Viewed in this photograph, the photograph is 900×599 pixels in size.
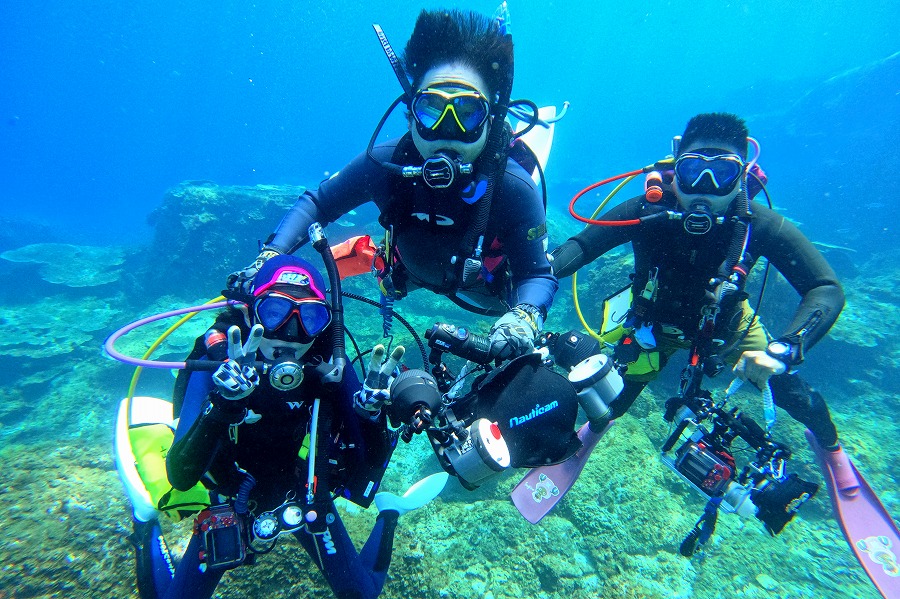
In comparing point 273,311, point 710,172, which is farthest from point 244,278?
point 710,172

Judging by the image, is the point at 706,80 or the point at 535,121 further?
the point at 706,80

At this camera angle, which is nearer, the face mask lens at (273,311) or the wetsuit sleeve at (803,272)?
the face mask lens at (273,311)

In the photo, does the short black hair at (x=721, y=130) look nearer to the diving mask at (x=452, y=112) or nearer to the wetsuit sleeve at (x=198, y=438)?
the diving mask at (x=452, y=112)

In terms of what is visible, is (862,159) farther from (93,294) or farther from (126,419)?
(93,294)

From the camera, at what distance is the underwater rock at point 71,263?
18.2m

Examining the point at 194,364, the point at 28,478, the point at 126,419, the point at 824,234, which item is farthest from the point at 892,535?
the point at 824,234

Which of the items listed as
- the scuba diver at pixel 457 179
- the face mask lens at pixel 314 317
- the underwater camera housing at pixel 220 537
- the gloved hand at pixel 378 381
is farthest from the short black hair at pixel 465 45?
the underwater camera housing at pixel 220 537

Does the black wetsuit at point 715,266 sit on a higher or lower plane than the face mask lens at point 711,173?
lower

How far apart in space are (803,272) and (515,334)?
293 centimetres

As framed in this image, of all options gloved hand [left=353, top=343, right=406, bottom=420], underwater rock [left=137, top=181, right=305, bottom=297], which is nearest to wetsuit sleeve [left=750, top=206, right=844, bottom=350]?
gloved hand [left=353, top=343, right=406, bottom=420]

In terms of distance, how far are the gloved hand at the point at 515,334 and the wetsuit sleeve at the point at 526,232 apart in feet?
1.30

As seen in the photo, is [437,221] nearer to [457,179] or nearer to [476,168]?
[457,179]

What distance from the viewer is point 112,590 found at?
10.6ft

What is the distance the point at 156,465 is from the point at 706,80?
9469 cm
